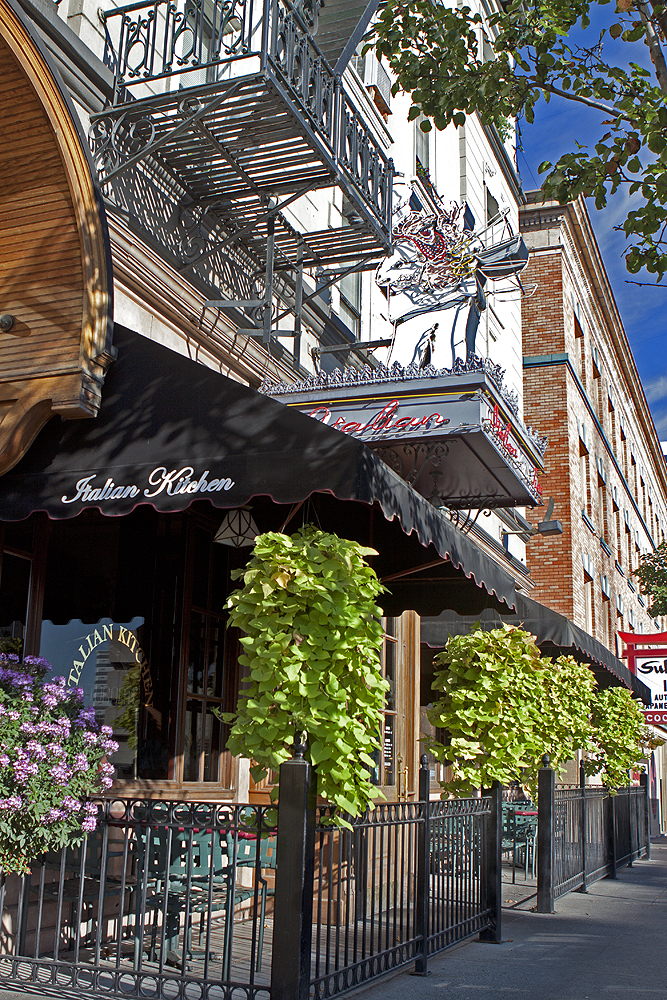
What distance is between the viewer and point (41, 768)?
216 inches

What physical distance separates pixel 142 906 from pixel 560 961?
3991 mm

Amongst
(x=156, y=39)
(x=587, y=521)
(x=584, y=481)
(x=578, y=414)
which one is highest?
(x=578, y=414)

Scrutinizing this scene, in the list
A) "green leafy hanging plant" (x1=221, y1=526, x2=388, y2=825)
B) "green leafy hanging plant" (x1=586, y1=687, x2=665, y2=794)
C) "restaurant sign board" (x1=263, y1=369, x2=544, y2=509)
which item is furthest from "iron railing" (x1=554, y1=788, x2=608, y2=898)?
"green leafy hanging plant" (x1=221, y1=526, x2=388, y2=825)

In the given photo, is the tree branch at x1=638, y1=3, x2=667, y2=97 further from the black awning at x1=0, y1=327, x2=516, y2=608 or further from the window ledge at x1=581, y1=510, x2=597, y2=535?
the window ledge at x1=581, y1=510, x2=597, y2=535

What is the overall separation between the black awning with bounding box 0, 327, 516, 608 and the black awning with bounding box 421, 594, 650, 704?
5797 mm

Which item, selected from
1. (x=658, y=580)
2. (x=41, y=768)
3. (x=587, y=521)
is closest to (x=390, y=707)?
(x=41, y=768)

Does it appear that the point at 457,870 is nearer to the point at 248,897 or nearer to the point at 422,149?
the point at 248,897

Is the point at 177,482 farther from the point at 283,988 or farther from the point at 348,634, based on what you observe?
the point at 283,988

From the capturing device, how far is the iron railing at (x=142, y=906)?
525cm

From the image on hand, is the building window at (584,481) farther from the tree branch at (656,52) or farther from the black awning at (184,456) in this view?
the black awning at (184,456)

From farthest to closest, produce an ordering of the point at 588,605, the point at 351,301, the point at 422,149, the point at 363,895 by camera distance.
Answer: the point at 588,605 → the point at 422,149 → the point at 351,301 → the point at 363,895

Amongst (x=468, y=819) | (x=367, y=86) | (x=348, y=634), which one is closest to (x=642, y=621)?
(x=367, y=86)

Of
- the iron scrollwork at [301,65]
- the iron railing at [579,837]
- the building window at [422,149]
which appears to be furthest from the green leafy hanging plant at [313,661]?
the building window at [422,149]

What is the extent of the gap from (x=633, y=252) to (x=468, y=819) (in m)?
4.88
